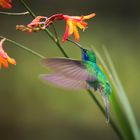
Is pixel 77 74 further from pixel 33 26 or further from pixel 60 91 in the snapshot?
pixel 60 91

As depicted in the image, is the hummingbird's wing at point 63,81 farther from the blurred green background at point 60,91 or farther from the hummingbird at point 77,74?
the blurred green background at point 60,91

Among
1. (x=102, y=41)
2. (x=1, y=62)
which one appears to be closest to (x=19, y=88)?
(x=102, y=41)

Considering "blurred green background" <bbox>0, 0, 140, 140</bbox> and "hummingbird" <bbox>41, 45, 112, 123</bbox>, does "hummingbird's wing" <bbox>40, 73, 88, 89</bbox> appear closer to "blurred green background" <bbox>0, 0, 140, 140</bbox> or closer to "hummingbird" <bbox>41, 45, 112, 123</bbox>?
"hummingbird" <bbox>41, 45, 112, 123</bbox>

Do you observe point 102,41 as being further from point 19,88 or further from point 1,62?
point 1,62

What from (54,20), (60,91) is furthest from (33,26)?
(60,91)

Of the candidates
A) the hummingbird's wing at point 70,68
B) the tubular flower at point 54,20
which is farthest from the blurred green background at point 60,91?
the hummingbird's wing at point 70,68

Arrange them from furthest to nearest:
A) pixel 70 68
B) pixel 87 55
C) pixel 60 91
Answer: pixel 60 91
pixel 87 55
pixel 70 68
